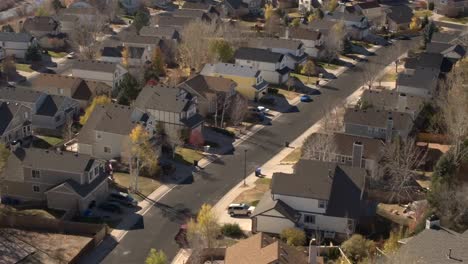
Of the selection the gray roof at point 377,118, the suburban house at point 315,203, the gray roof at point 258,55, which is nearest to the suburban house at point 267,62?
the gray roof at point 258,55

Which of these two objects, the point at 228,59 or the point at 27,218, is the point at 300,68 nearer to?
the point at 228,59

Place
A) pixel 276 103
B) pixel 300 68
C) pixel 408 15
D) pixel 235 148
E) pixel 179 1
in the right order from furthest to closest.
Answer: pixel 179 1 < pixel 408 15 < pixel 300 68 < pixel 276 103 < pixel 235 148

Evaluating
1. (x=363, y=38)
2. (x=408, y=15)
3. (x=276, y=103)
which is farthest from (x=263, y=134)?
(x=408, y=15)

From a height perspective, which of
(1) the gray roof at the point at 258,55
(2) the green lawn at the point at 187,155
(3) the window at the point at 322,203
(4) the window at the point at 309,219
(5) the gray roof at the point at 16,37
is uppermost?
(5) the gray roof at the point at 16,37

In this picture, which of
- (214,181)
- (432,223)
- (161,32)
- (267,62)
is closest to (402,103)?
(267,62)

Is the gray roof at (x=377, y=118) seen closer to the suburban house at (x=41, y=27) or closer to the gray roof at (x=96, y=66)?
the gray roof at (x=96, y=66)

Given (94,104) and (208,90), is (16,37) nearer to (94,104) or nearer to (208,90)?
(94,104)

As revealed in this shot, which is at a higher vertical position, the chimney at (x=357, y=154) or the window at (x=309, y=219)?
the chimney at (x=357, y=154)
